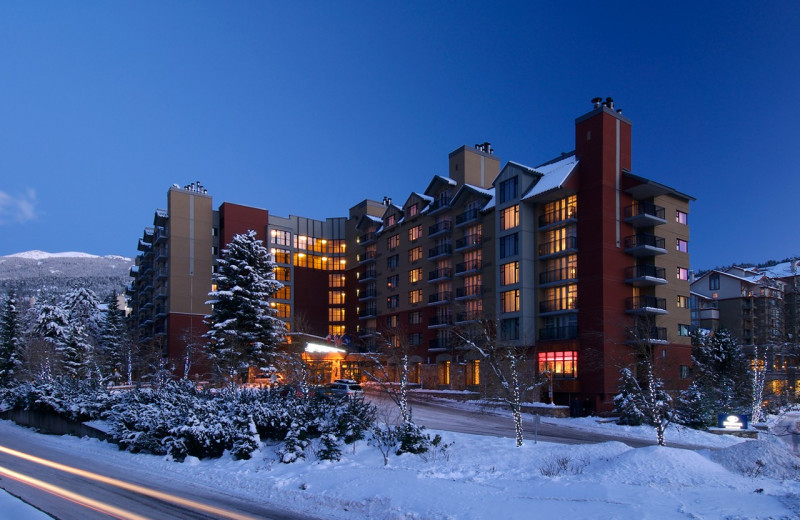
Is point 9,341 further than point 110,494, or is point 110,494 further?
point 9,341

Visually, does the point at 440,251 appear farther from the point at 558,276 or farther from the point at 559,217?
the point at 559,217

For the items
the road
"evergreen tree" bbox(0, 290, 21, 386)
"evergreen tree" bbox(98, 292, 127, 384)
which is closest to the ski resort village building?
"evergreen tree" bbox(98, 292, 127, 384)

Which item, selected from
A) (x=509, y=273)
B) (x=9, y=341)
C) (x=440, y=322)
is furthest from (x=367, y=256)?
(x=9, y=341)

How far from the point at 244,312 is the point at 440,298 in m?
21.0

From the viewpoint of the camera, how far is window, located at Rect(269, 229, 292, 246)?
7969 centimetres

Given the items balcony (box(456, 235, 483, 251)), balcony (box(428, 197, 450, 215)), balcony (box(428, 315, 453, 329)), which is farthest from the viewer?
balcony (box(428, 197, 450, 215))

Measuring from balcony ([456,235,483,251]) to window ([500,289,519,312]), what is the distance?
5967 mm

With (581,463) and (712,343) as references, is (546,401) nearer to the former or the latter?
(712,343)

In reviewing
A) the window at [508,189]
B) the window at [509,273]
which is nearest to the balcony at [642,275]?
the window at [509,273]

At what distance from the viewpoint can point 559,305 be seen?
4972 centimetres

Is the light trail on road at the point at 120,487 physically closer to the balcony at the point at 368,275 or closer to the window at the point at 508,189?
the window at the point at 508,189

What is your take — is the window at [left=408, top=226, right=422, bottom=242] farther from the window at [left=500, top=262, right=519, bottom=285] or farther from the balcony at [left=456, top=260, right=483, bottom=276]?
the window at [left=500, top=262, right=519, bottom=285]

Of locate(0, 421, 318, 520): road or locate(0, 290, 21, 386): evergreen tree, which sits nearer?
locate(0, 421, 318, 520): road

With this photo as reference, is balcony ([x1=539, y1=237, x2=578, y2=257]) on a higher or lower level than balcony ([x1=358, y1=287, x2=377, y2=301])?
higher
